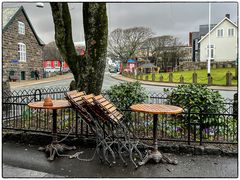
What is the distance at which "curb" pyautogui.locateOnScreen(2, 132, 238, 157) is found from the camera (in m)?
4.63

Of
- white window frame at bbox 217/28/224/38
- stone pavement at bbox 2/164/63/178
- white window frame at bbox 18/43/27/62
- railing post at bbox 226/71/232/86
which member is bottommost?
stone pavement at bbox 2/164/63/178

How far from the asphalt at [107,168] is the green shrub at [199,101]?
3.62 feet

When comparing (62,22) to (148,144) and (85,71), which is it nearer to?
(85,71)

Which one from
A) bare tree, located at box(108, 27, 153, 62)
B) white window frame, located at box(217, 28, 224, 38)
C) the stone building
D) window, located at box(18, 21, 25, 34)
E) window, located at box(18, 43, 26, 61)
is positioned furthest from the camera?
bare tree, located at box(108, 27, 153, 62)

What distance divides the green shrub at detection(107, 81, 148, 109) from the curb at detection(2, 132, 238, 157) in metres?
1.63

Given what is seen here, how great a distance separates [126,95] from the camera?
21.2ft

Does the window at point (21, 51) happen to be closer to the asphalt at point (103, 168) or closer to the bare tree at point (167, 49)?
the bare tree at point (167, 49)

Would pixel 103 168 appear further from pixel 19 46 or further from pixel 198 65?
pixel 198 65

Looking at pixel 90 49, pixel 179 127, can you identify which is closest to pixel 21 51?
pixel 90 49

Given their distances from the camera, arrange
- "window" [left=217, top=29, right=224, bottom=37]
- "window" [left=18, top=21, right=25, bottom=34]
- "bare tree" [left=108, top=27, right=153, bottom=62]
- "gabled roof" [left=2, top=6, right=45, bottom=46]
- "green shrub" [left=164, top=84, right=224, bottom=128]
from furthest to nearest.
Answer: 1. "bare tree" [left=108, top=27, right=153, bottom=62]
2. "window" [left=217, top=29, right=224, bottom=37]
3. "window" [left=18, top=21, right=25, bottom=34]
4. "gabled roof" [left=2, top=6, right=45, bottom=46]
5. "green shrub" [left=164, top=84, right=224, bottom=128]

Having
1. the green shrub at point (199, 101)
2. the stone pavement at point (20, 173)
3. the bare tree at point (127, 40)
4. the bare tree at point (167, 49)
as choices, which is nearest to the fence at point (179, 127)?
the green shrub at point (199, 101)

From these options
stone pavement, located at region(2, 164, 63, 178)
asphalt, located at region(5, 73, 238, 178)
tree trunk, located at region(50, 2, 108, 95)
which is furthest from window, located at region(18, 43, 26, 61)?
stone pavement, located at region(2, 164, 63, 178)

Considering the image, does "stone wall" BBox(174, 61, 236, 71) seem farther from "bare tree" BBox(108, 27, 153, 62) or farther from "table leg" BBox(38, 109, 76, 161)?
"table leg" BBox(38, 109, 76, 161)

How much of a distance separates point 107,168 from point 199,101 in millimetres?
2707
